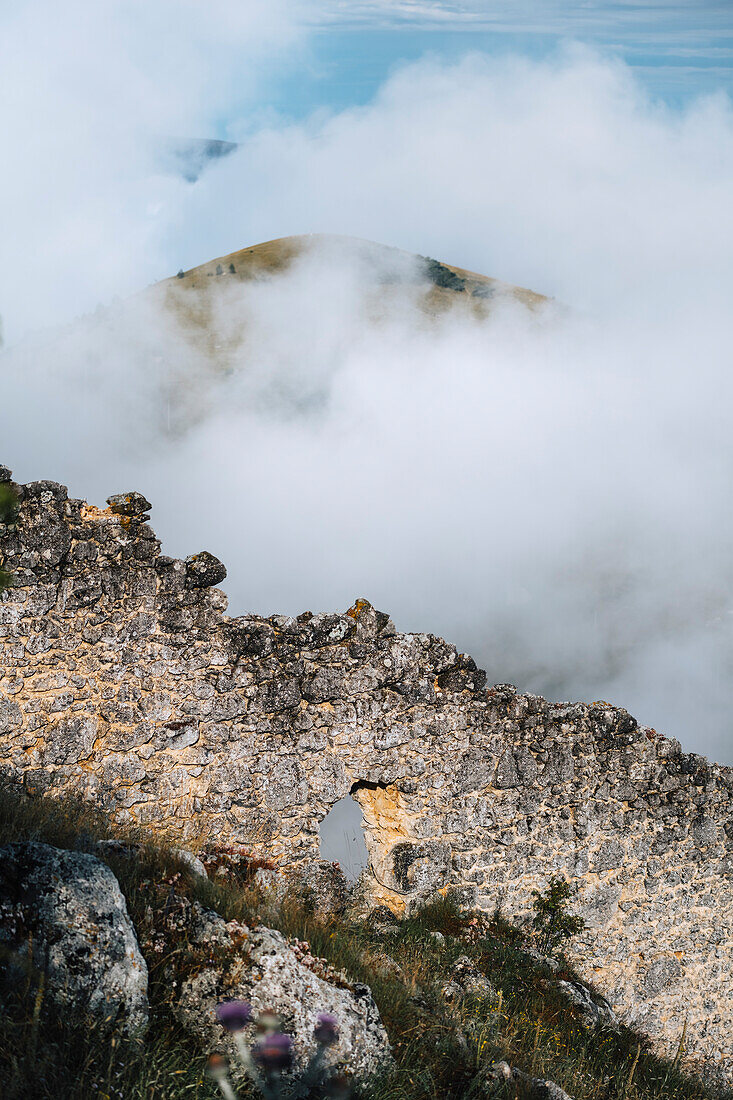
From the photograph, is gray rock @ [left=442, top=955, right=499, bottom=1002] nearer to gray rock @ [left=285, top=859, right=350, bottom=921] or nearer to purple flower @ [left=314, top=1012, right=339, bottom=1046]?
gray rock @ [left=285, top=859, right=350, bottom=921]

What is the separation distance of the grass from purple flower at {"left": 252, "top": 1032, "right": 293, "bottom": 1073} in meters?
0.23

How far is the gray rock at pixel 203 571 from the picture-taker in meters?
6.00

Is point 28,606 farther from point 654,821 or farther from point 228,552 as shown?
point 228,552

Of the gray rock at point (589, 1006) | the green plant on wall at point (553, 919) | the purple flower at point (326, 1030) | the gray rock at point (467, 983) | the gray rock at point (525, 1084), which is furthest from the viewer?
the green plant on wall at point (553, 919)

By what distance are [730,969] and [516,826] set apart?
2.97 meters

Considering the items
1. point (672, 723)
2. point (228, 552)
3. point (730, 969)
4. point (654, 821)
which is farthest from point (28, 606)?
point (228, 552)

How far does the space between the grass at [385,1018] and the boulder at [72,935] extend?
0.11 metres

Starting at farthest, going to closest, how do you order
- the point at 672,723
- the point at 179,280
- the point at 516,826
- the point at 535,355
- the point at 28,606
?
1. the point at 535,355
2. the point at 179,280
3. the point at 672,723
4. the point at 516,826
5. the point at 28,606

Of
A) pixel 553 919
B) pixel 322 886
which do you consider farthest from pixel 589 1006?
pixel 322 886

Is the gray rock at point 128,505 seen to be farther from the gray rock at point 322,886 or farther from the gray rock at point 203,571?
the gray rock at point 322,886

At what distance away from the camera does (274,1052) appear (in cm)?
284

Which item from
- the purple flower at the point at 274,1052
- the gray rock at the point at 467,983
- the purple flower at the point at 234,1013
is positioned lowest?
the purple flower at the point at 274,1052

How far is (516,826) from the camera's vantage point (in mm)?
6816

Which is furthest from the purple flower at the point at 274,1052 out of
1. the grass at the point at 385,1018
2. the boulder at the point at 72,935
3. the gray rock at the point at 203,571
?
the gray rock at the point at 203,571
